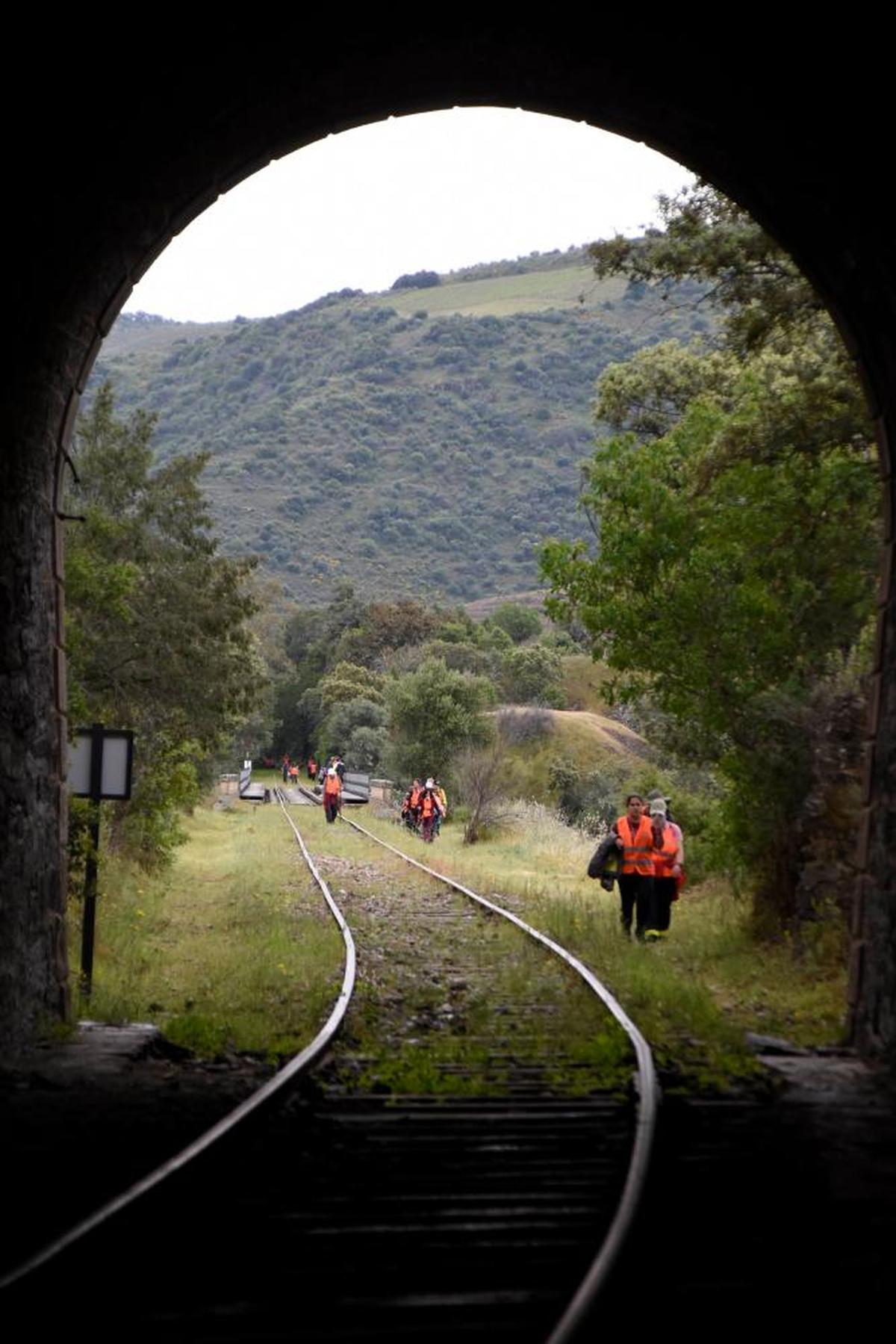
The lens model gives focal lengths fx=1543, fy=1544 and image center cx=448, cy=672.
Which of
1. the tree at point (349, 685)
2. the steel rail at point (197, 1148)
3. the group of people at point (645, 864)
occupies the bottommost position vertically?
the steel rail at point (197, 1148)

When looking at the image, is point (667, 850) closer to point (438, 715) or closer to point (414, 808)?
point (414, 808)

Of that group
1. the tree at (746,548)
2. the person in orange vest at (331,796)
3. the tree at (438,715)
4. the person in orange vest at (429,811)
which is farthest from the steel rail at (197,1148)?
the tree at (438,715)

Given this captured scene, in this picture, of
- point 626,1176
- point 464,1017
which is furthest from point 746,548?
point 626,1176

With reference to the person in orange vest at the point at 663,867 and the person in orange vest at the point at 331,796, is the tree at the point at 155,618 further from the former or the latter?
the person in orange vest at the point at 663,867

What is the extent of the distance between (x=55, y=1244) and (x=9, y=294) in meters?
5.49

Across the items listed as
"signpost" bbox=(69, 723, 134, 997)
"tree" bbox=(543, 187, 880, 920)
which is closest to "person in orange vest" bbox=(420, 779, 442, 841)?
"tree" bbox=(543, 187, 880, 920)

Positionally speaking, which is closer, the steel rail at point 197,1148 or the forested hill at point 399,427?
the steel rail at point 197,1148

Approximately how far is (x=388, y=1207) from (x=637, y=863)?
9403mm

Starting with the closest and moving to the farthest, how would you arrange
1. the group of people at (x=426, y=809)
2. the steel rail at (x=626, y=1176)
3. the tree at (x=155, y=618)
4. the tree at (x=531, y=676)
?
1. the steel rail at (x=626, y=1176)
2. the tree at (x=155, y=618)
3. the group of people at (x=426, y=809)
4. the tree at (x=531, y=676)

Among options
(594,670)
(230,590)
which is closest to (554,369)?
(594,670)

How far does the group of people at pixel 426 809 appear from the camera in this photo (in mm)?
35812

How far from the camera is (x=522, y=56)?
9.77 metres

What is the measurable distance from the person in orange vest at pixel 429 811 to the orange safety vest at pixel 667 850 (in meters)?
20.1

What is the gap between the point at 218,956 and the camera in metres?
14.8
